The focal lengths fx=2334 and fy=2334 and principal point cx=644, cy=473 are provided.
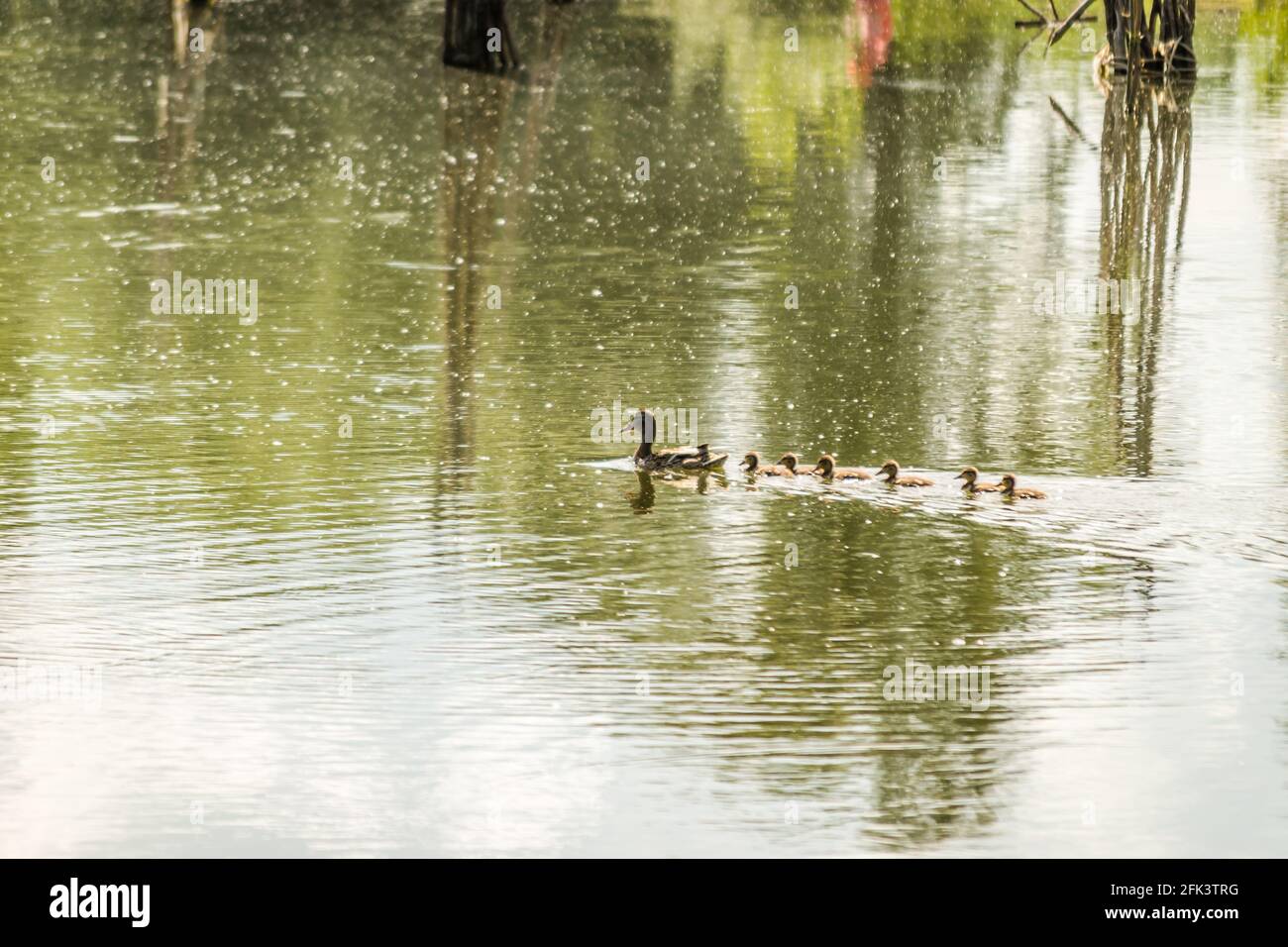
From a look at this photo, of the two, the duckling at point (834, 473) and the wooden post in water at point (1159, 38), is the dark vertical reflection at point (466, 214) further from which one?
the wooden post in water at point (1159, 38)

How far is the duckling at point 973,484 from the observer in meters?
16.3

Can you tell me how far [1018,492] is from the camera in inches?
635

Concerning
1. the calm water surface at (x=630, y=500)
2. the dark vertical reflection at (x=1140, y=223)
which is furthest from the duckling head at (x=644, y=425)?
the dark vertical reflection at (x=1140, y=223)

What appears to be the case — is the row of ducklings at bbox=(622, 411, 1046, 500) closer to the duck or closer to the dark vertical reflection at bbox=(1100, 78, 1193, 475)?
the duck

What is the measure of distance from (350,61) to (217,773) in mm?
37643

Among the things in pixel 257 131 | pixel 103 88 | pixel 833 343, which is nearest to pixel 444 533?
pixel 833 343

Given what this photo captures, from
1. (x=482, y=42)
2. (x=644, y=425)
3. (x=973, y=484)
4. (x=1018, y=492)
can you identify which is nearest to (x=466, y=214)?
(x=644, y=425)

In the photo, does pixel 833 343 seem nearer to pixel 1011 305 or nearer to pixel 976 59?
pixel 1011 305

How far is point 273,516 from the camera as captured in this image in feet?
51.9

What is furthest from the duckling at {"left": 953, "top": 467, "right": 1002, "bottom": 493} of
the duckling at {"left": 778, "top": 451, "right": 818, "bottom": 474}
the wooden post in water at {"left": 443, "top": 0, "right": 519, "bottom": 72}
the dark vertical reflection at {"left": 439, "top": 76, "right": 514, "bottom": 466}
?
the wooden post in water at {"left": 443, "top": 0, "right": 519, "bottom": 72}

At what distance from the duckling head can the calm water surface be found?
31 centimetres

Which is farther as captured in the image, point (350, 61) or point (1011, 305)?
point (350, 61)

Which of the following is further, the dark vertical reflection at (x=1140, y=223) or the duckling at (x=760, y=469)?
the dark vertical reflection at (x=1140, y=223)
